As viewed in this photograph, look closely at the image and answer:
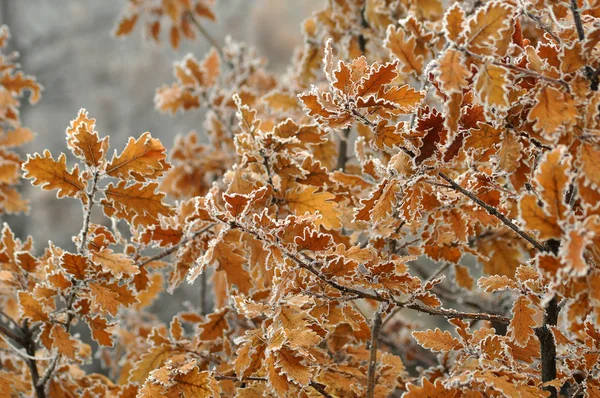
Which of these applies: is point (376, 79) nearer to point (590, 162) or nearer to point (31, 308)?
point (590, 162)

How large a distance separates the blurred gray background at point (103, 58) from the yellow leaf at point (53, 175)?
255 centimetres

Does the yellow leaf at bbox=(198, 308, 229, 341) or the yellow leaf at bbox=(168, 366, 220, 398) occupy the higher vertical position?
the yellow leaf at bbox=(198, 308, 229, 341)

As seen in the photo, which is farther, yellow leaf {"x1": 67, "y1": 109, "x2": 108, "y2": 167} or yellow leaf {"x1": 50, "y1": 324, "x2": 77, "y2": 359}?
yellow leaf {"x1": 50, "y1": 324, "x2": 77, "y2": 359}

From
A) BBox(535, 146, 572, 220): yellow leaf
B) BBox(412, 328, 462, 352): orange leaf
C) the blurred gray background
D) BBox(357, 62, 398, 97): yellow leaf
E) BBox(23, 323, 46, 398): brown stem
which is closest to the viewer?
BBox(535, 146, 572, 220): yellow leaf

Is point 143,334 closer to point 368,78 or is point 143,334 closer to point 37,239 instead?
point 368,78

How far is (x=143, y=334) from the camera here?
57.1 inches

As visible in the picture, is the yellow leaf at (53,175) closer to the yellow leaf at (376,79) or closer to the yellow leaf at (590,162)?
the yellow leaf at (376,79)

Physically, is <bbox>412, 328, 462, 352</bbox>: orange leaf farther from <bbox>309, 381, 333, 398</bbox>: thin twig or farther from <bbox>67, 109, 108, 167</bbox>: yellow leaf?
<bbox>67, 109, 108, 167</bbox>: yellow leaf

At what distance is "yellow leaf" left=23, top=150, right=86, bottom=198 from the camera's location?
0.72 m

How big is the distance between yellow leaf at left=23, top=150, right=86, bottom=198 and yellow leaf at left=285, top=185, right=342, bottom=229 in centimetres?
30

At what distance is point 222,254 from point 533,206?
0.47 meters

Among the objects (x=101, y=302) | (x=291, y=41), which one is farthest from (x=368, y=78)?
(x=291, y=41)

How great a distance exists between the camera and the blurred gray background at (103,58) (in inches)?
131

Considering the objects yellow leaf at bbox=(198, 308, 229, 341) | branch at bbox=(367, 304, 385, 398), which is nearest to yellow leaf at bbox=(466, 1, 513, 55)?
branch at bbox=(367, 304, 385, 398)
